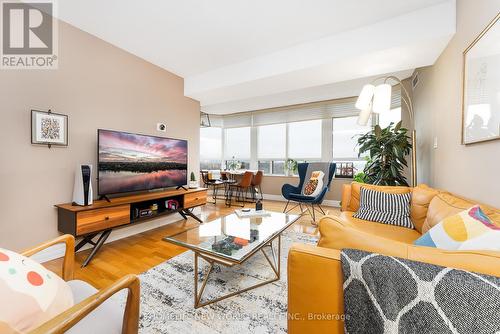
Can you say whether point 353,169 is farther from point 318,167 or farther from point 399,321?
point 399,321

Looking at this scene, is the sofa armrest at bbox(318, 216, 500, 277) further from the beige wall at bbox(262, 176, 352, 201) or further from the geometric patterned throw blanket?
the beige wall at bbox(262, 176, 352, 201)

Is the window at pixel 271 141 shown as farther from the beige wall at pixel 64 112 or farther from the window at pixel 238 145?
the beige wall at pixel 64 112

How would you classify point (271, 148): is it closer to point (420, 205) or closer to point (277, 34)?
point (277, 34)

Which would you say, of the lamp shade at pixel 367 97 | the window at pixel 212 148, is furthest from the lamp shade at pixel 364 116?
the window at pixel 212 148

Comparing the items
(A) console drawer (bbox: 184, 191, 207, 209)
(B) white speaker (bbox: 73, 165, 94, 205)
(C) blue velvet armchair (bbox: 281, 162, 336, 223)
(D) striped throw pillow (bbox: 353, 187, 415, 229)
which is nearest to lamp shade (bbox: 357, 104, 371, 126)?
(D) striped throw pillow (bbox: 353, 187, 415, 229)

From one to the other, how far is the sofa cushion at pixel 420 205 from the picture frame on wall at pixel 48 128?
3615 millimetres

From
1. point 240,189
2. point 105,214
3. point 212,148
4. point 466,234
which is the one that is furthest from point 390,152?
point 212,148

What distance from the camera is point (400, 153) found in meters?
2.75

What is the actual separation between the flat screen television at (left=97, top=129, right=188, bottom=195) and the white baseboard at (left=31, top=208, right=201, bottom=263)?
22.8 inches

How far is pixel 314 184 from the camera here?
379 cm

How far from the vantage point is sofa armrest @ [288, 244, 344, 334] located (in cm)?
73

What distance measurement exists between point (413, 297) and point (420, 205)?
67.1 inches

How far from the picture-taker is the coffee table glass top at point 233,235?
1.45 metres

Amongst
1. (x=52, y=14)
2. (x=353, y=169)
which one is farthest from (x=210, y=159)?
(x=52, y=14)
